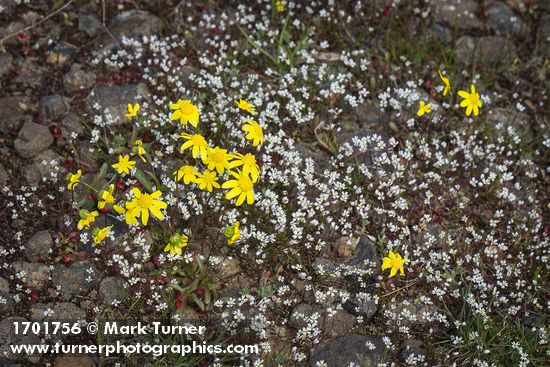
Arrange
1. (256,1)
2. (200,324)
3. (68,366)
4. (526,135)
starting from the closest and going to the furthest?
(68,366)
(200,324)
(526,135)
(256,1)

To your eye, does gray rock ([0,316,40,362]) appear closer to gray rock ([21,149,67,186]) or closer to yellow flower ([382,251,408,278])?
gray rock ([21,149,67,186])

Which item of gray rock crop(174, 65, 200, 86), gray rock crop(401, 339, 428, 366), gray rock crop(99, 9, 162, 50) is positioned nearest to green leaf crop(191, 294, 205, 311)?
gray rock crop(401, 339, 428, 366)

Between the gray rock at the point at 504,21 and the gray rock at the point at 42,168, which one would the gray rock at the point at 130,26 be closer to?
the gray rock at the point at 42,168

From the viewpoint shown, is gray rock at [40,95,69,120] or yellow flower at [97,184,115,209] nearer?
yellow flower at [97,184,115,209]

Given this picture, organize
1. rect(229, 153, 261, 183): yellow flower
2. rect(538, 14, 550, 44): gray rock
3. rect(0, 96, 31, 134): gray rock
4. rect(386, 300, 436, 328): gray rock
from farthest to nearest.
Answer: rect(538, 14, 550, 44): gray rock
rect(0, 96, 31, 134): gray rock
rect(386, 300, 436, 328): gray rock
rect(229, 153, 261, 183): yellow flower

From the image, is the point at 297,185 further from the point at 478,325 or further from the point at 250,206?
the point at 478,325

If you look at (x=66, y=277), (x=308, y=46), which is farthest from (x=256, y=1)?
(x=66, y=277)
